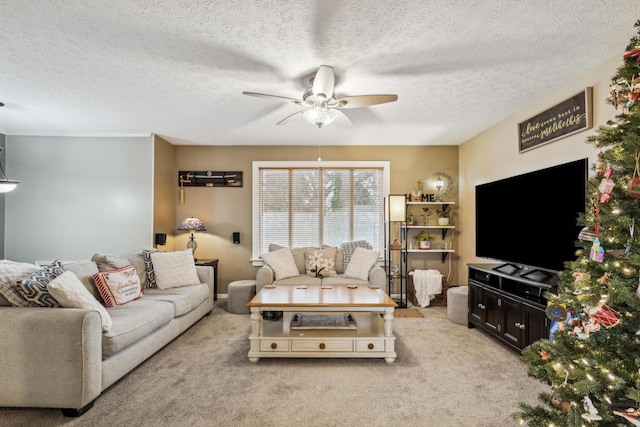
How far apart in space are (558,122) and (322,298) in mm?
2792

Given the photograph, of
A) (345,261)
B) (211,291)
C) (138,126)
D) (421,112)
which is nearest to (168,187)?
(138,126)

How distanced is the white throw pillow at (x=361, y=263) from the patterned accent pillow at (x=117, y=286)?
8.85 ft

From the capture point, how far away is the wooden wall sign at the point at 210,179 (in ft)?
18.5

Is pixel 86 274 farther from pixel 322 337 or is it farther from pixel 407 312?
→ pixel 407 312

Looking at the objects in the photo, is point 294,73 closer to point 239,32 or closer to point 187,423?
point 239,32

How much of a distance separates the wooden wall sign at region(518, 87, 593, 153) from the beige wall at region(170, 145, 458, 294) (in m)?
1.93

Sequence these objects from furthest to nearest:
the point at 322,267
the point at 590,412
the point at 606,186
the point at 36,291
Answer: the point at 322,267
the point at 36,291
the point at 606,186
the point at 590,412

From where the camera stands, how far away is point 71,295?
7.84 feet

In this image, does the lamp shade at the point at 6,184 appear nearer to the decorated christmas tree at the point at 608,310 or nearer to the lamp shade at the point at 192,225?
the lamp shade at the point at 192,225

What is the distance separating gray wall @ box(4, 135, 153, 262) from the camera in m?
4.97

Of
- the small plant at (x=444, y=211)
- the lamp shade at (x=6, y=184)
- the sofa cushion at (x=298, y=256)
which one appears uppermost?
the lamp shade at (x=6, y=184)

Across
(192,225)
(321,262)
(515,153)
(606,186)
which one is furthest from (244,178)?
(606,186)

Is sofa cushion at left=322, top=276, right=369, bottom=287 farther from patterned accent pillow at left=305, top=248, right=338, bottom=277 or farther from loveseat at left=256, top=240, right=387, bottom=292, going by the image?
patterned accent pillow at left=305, top=248, right=338, bottom=277

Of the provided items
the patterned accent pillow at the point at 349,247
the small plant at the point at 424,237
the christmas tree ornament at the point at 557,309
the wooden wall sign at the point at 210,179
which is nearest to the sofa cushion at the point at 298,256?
the patterned accent pillow at the point at 349,247
